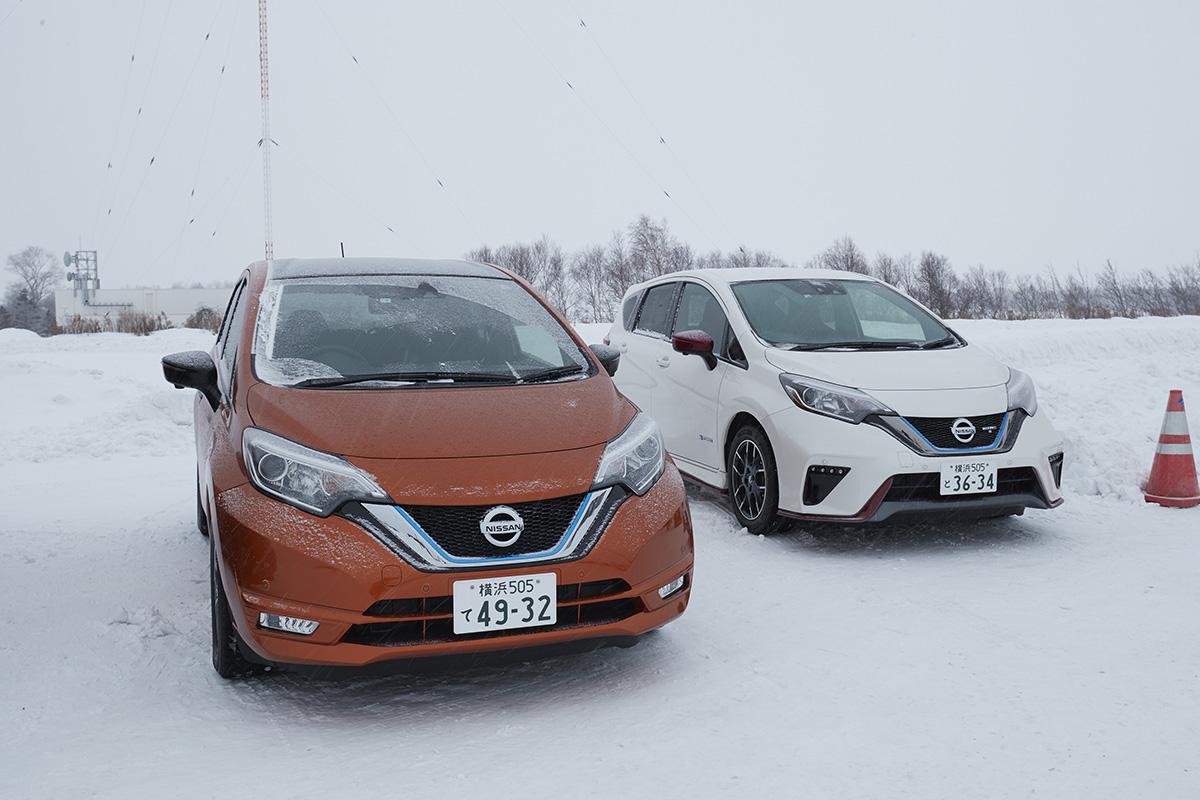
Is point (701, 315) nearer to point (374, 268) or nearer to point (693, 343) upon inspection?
point (693, 343)

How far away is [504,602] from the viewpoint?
11.3 ft

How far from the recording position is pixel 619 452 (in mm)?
3855

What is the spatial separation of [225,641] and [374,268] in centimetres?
208

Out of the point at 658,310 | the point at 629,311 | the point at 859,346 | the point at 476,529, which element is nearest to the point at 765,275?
the point at 658,310

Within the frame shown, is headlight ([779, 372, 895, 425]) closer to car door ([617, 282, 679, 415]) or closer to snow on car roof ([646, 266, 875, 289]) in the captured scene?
snow on car roof ([646, 266, 875, 289])

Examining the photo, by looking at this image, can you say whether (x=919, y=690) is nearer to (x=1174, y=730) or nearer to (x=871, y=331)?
(x=1174, y=730)

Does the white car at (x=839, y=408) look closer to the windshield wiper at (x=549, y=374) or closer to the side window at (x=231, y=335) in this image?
the windshield wiper at (x=549, y=374)

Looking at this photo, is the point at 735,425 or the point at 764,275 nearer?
the point at 735,425

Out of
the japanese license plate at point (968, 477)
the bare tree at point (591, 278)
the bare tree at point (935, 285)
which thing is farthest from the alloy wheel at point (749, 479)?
the bare tree at point (591, 278)

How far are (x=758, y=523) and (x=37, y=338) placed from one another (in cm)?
2457

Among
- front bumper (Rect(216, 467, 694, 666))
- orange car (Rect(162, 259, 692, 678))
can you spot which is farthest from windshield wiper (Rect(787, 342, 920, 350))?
front bumper (Rect(216, 467, 694, 666))

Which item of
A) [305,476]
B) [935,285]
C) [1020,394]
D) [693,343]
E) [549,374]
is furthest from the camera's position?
[935,285]

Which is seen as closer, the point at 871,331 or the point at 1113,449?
the point at 871,331

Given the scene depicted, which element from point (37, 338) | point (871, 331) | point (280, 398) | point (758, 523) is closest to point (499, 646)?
point (280, 398)
